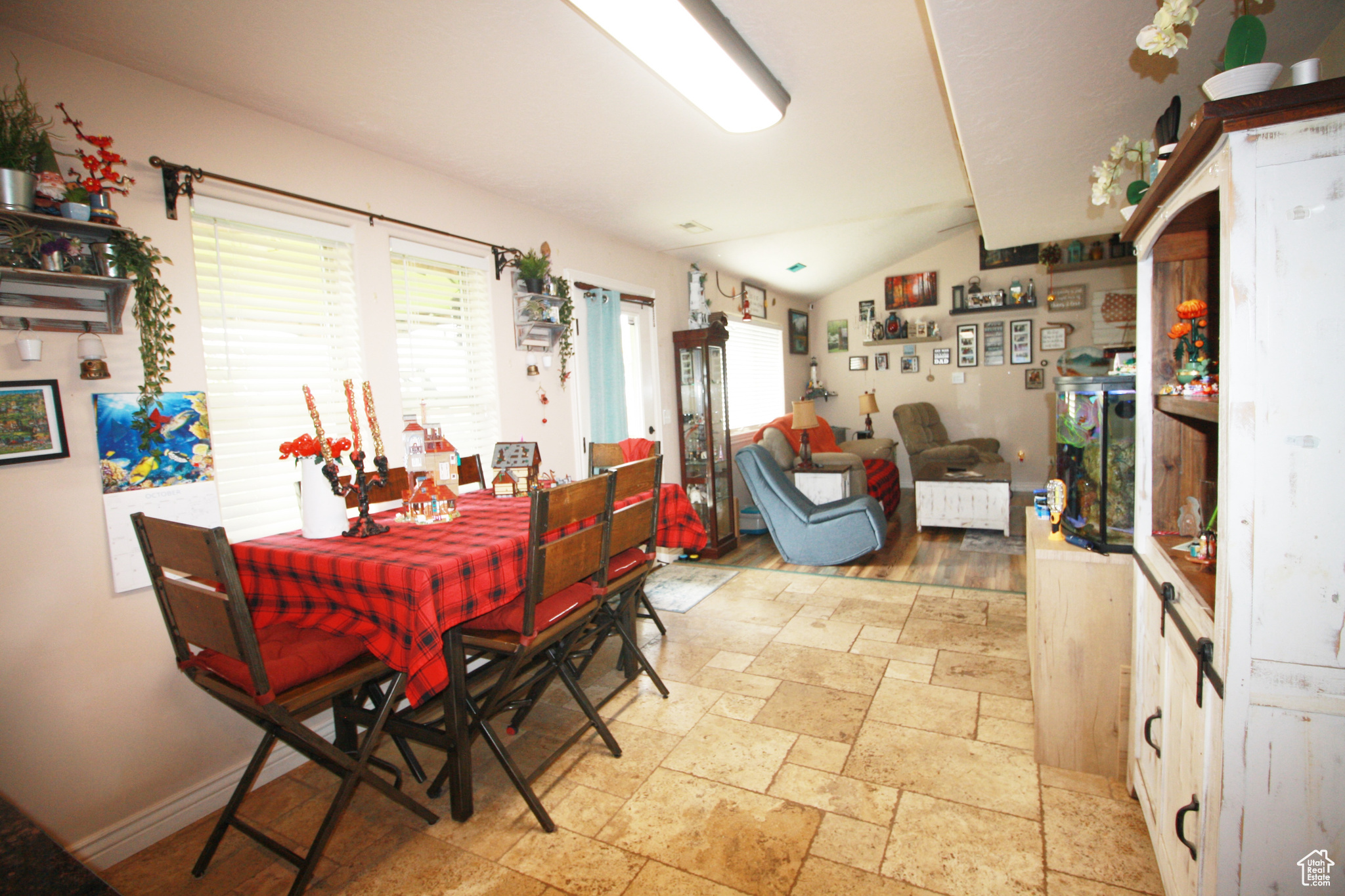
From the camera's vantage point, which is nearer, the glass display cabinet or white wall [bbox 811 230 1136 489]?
the glass display cabinet

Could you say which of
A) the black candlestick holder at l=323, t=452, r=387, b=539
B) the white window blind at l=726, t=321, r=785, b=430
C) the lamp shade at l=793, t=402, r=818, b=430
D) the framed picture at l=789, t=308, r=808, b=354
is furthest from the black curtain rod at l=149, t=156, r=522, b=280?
Answer: the framed picture at l=789, t=308, r=808, b=354

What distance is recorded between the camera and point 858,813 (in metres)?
1.86

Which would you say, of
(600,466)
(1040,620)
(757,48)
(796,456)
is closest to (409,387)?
(600,466)

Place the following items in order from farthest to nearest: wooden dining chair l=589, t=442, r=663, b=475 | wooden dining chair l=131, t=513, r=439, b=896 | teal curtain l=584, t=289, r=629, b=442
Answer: teal curtain l=584, t=289, r=629, b=442 < wooden dining chair l=589, t=442, r=663, b=475 < wooden dining chair l=131, t=513, r=439, b=896

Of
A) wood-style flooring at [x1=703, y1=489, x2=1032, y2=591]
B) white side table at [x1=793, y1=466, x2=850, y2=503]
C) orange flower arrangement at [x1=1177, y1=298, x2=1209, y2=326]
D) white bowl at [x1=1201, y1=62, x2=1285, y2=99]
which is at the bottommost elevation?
wood-style flooring at [x1=703, y1=489, x2=1032, y2=591]

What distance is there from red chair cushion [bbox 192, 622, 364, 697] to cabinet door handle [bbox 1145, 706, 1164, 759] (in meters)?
2.13

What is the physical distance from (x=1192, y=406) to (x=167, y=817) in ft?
10.4

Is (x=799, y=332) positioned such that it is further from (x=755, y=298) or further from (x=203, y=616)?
(x=203, y=616)

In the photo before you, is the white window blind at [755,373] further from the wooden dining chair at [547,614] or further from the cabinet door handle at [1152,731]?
the cabinet door handle at [1152,731]

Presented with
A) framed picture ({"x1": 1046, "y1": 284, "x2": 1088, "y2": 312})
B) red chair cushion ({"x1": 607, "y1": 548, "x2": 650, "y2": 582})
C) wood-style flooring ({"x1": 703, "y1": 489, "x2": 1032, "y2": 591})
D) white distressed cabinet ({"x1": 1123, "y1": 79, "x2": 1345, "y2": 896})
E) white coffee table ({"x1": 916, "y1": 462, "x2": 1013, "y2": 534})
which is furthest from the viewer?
framed picture ({"x1": 1046, "y1": 284, "x2": 1088, "y2": 312})

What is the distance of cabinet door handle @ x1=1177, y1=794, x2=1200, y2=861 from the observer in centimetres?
117

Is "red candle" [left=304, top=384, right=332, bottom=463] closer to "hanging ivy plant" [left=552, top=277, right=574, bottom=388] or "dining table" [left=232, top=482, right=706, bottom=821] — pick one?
"dining table" [left=232, top=482, right=706, bottom=821]

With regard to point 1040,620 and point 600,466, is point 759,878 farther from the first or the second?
point 600,466

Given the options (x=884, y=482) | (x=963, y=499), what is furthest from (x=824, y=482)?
(x=963, y=499)
